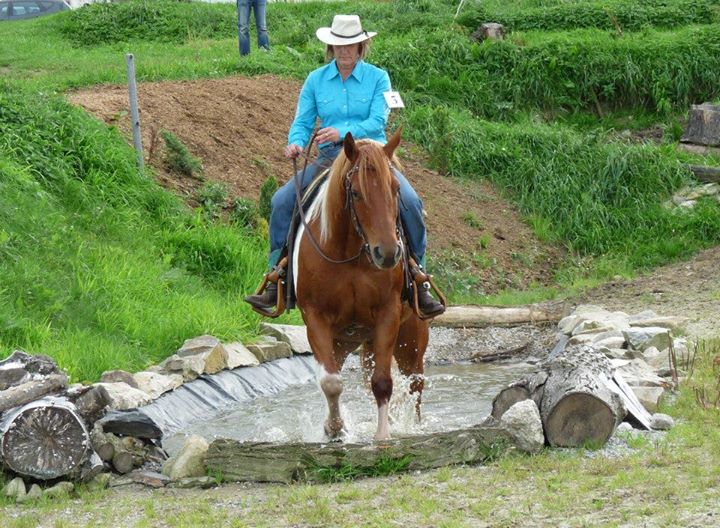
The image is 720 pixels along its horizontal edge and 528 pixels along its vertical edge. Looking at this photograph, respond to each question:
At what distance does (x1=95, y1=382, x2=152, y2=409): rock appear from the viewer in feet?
32.2

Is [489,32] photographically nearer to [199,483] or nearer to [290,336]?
[290,336]

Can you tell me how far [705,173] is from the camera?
1983 cm

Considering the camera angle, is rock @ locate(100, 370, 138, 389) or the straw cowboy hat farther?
rock @ locate(100, 370, 138, 389)

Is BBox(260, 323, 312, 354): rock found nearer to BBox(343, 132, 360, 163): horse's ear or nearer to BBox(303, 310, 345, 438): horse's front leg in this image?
BBox(303, 310, 345, 438): horse's front leg

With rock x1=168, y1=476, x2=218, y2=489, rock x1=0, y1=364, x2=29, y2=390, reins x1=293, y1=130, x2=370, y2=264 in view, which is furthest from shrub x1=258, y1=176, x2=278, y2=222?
rock x1=168, y1=476, x2=218, y2=489

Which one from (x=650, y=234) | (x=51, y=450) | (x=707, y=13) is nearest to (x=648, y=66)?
(x=707, y=13)

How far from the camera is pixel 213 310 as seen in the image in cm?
1277

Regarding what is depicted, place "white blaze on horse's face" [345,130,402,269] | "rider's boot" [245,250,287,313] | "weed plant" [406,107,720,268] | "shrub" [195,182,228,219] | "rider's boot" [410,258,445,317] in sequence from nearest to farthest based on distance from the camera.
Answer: "white blaze on horse's face" [345,130,402,269] < "rider's boot" [410,258,445,317] < "rider's boot" [245,250,287,313] < "shrub" [195,182,228,219] < "weed plant" [406,107,720,268]

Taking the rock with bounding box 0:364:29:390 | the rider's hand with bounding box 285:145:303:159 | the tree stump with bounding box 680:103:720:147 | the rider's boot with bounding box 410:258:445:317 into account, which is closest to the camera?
the rock with bounding box 0:364:29:390

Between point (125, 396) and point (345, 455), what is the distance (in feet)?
8.36

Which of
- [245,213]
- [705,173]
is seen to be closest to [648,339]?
[245,213]

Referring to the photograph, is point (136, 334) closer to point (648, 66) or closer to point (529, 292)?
point (529, 292)

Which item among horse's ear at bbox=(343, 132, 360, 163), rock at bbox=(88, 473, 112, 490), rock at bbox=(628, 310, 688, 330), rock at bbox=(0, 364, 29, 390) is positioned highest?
horse's ear at bbox=(343, 132, 360, 163)

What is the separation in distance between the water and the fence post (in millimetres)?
3764
